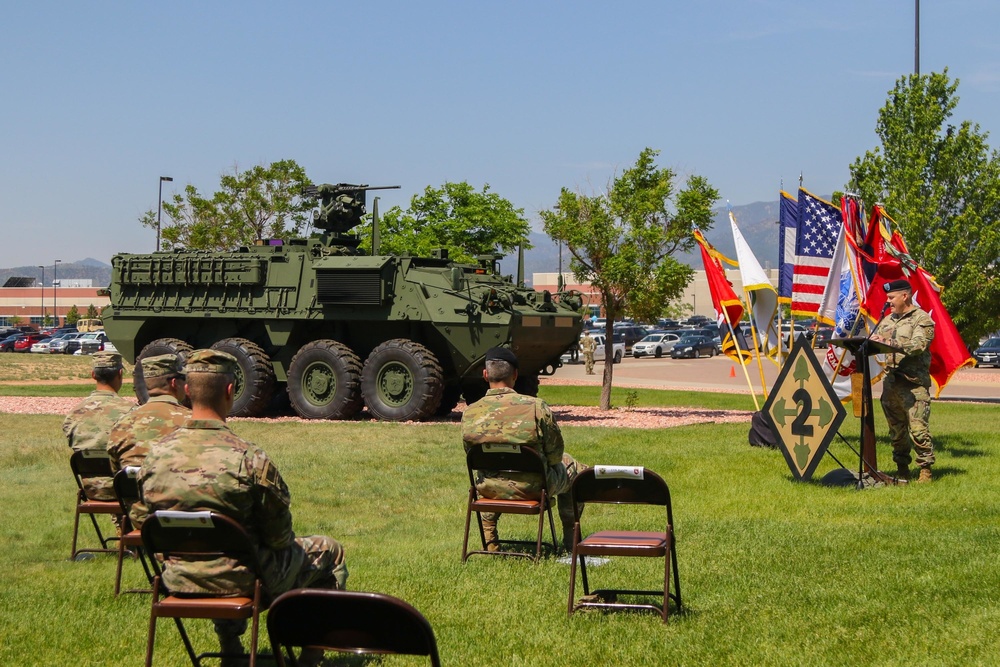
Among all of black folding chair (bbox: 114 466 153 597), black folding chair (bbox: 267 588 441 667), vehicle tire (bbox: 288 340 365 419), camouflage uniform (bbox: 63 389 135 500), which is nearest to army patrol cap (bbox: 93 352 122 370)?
camouflage uniform (bbox: 63 389 135 500)

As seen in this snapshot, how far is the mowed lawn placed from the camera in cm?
606

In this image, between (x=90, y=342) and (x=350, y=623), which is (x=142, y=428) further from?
(x=90, y=342)

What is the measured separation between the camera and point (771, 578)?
7453 millimetres

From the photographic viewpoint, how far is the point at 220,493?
17.0 ft

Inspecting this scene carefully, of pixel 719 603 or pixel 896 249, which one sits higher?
pixel 896 249

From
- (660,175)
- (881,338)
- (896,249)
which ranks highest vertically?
(660,175)

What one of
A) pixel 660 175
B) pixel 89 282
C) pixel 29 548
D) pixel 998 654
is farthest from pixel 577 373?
pixel 89 282

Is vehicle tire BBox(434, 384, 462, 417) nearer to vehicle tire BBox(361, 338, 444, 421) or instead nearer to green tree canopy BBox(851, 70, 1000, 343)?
vehicle tire BBox(361, 338, 444, 421)

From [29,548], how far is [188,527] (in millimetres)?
5059

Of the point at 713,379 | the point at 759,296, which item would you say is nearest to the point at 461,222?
the point at 713,379

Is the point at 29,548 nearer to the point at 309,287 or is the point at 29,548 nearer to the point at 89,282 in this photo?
the point at 309,287

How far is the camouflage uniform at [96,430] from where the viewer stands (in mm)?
8664

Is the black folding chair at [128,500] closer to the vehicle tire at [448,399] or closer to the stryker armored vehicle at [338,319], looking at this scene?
the stryker armored vehicle at [338,319]

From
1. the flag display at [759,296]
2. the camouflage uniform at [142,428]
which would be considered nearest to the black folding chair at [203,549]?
the camouflage uniform at [142,428]
